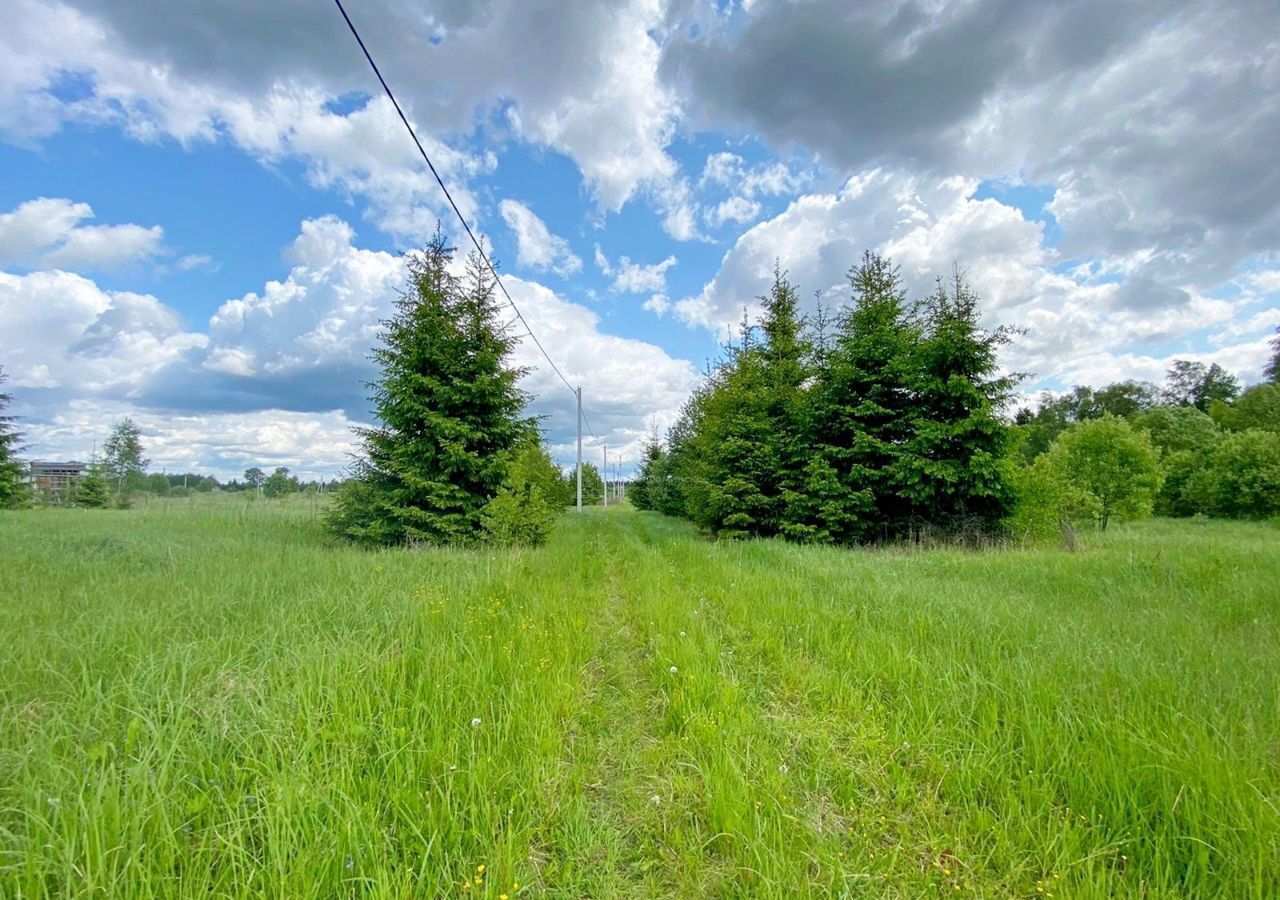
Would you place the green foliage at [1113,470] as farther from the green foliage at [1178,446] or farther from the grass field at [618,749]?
the grass field at [618,749]

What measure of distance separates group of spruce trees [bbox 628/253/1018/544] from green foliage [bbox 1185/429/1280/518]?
73.9 feet

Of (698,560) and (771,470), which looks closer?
(698,560)

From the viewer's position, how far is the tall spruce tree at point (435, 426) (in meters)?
10.2

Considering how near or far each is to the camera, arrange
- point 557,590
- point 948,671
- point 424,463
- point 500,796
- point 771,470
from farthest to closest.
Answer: point 771,470 → point 424,463 → point 557,590 → point 948,671 → point 500,796

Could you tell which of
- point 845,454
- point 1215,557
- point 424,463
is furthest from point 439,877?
point 845,454

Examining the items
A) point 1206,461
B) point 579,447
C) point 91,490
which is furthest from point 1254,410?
point 91,490

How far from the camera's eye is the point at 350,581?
17.5ft

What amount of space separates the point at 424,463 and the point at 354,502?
195cm

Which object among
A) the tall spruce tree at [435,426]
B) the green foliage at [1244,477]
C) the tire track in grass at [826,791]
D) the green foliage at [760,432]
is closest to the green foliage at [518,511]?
the tall spruce tree at [435,426]

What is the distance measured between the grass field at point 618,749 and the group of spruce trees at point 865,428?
264 inches

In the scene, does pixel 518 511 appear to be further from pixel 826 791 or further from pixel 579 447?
pixel 579 447

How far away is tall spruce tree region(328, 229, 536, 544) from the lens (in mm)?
10164

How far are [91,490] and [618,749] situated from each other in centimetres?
4233

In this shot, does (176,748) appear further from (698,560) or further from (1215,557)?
(1215,557)
